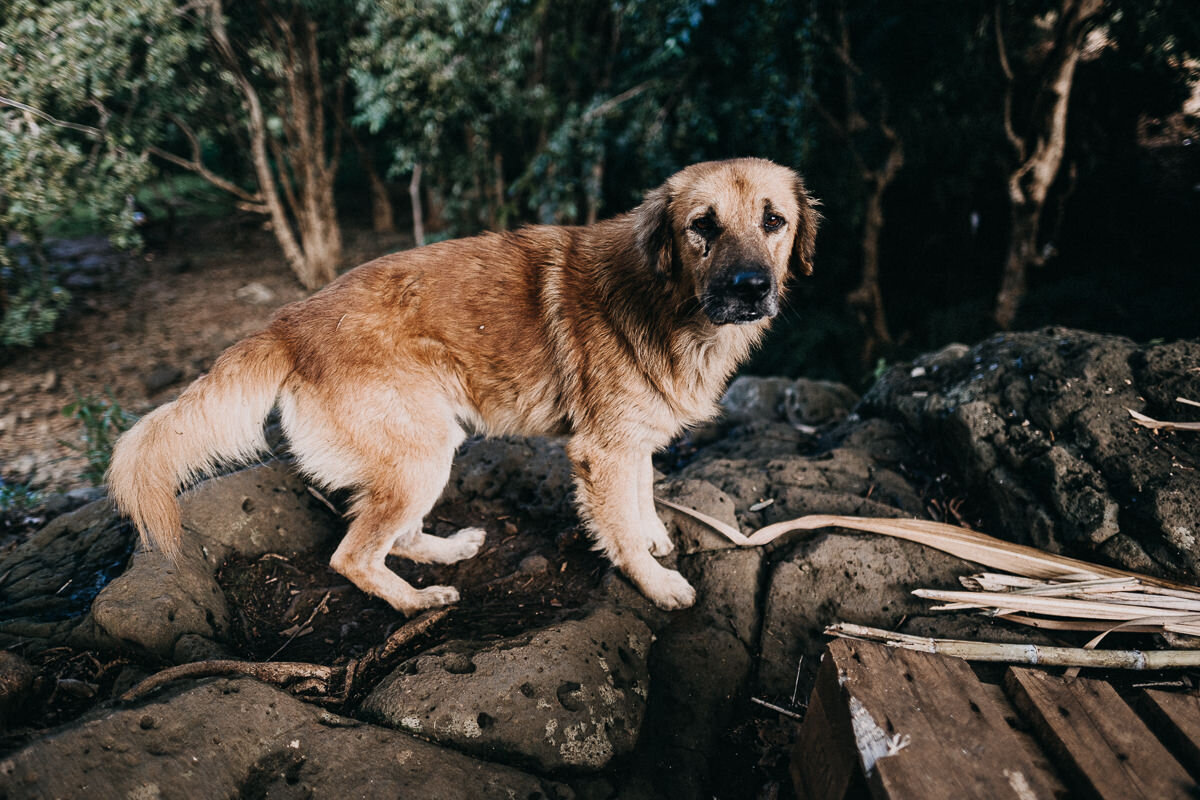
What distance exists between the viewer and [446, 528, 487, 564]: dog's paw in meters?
3.22

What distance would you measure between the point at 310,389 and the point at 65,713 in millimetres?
1409

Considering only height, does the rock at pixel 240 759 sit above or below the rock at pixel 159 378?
above

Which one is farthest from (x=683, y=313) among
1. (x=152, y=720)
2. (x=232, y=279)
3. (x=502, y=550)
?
(x=232, y=279)

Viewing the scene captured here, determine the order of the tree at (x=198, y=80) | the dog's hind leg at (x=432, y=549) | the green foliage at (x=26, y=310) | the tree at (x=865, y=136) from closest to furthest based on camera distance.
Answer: the dog's hind leg at (x=432, y=549), the tree at (x=198, y=80), the tree at (x=865, y=136), the green foliage at (x=26, y=310)

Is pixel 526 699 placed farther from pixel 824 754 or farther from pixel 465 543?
pixel 465 543

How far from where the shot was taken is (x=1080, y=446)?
277 cm

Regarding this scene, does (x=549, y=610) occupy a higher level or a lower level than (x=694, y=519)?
lower

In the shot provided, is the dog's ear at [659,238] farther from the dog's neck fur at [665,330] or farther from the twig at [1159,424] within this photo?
the twig at [1159,424]

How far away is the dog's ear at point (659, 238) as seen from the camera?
279cm

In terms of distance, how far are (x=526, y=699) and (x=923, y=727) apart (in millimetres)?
1267

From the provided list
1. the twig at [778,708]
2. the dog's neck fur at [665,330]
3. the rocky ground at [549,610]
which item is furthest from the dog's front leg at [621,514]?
the twig at [778,708]

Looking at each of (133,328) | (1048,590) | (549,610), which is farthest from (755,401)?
(133,328)

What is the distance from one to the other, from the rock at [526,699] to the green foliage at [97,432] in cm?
354

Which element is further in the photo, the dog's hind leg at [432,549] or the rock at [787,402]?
the rock at [787,402]
